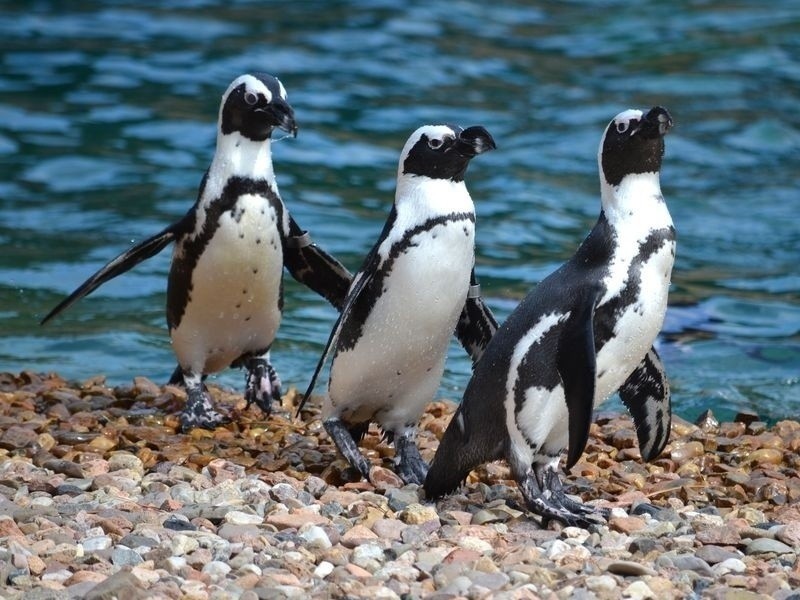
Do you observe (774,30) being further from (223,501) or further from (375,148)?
(223,501)

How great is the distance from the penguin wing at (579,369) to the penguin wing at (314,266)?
157cm

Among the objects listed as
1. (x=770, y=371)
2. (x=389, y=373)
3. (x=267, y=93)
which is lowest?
(x=770, y=371)

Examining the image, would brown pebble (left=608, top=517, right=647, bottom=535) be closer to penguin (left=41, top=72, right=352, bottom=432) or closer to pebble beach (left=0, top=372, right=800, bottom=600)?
pebble beach (left=0, top=372, right=800, bottom=600)

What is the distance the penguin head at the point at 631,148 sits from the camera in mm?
4461

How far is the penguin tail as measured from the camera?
444 centimetres

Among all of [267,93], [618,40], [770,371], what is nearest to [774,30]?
[618,40]

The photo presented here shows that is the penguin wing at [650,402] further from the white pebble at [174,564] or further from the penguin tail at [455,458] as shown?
the white pebble at [174,564]

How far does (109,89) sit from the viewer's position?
493 inches

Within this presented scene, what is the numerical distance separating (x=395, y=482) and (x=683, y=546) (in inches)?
45.4

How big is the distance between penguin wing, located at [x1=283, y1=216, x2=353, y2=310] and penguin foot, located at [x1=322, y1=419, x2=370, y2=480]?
0.77 metres

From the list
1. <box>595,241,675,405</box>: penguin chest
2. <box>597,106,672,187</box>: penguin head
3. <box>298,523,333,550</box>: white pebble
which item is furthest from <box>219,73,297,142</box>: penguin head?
<box>298,523,333,550</box>: white pebble

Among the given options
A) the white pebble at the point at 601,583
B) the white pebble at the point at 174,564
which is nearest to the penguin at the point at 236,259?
the white pebble at the point at 174,564

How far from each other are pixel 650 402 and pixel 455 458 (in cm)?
77

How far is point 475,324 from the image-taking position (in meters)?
5.07
